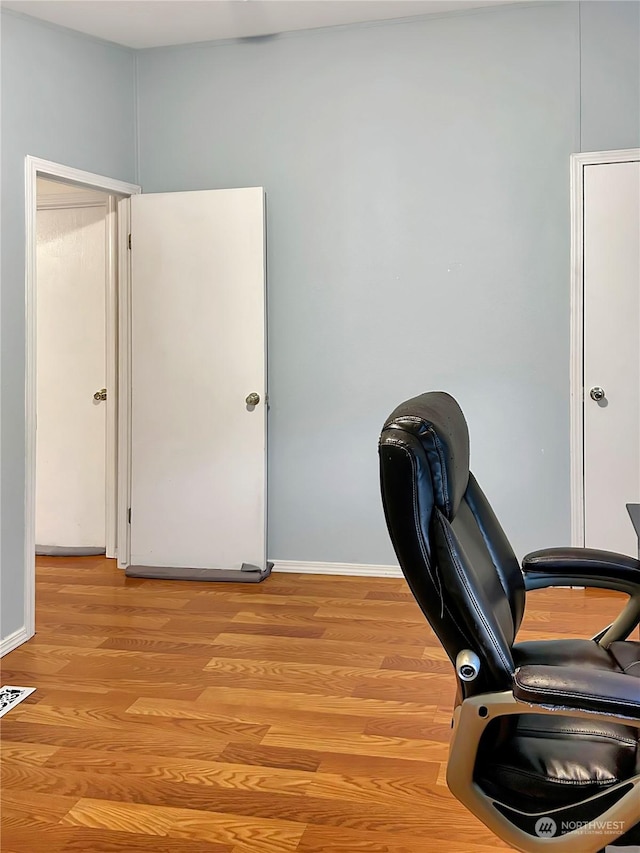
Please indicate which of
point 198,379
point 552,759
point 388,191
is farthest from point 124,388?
point 552,759

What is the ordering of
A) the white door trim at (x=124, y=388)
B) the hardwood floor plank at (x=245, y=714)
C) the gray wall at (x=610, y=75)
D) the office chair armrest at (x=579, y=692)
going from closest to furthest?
the office chair armrest at (x=579, y=692) < the hardwood floor plank at (x=245, y=714) < the gray wall at (x=610, y=75) < the white door trim at (x=124, y=388)

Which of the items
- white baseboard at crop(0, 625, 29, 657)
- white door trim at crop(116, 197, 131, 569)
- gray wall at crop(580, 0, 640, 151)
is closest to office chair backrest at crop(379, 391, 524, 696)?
white baseboard at crop(0, 625, 29, 657)

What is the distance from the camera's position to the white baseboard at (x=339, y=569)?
4527 millimetres

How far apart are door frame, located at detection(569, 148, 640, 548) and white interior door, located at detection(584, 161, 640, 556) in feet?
0.08

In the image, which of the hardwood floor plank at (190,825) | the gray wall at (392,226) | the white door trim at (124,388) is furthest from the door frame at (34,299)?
the hardwood floor plank at (190,825)

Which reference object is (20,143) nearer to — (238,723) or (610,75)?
(238,723)

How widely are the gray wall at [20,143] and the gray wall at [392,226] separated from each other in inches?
23.6

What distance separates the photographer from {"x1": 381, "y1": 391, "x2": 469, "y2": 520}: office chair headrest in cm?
148

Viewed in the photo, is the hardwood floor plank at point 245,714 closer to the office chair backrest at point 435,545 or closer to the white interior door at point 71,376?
the office chair backrest at point 435,545

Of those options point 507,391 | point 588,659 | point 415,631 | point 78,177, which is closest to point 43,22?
point 78,177

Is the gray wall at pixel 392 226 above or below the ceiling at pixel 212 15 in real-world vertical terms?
below

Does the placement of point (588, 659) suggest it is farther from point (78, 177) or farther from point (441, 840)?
point (78, 177)

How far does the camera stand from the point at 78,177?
162 inches

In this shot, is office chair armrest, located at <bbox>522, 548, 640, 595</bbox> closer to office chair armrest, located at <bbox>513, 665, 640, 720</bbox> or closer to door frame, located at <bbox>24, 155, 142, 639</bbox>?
office chair armrest, located at <bbox>513, 665, 640, 720</bbox>
